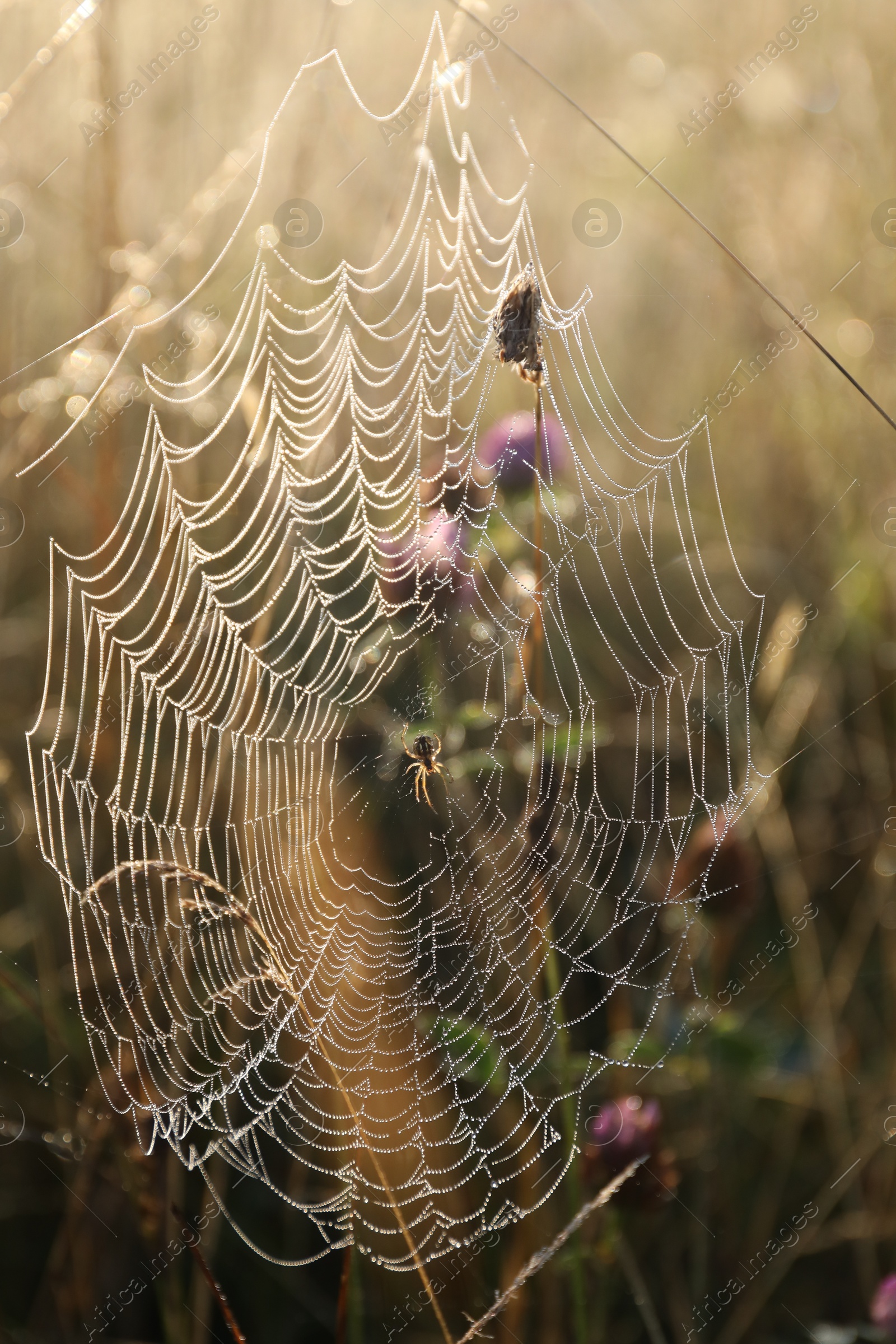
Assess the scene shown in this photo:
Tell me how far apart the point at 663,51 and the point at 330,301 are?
2032 millimetres

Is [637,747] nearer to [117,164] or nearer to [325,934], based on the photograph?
[325,934]

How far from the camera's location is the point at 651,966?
2.33m

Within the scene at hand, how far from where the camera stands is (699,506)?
11.1 ft

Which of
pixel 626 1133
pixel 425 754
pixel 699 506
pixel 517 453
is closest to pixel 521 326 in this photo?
pixel 517 453

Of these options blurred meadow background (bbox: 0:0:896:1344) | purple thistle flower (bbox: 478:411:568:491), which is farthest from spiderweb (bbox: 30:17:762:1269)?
blurred meadow background (bbox: 0:0:896:1344)

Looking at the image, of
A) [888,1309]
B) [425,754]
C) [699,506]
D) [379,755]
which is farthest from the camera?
[699,506]

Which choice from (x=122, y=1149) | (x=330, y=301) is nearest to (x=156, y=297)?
(x=330, y=301)

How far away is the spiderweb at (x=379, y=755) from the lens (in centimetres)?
205

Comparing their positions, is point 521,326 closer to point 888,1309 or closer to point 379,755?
point 379,755

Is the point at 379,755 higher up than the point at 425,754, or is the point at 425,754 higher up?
the point at 425,754

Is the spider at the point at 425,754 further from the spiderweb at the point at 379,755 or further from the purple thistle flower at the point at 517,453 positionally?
the purple thistle flower at the point at 517,453

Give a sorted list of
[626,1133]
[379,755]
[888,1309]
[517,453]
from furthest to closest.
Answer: [379,755] < [517,453] < [626,1133] < [888,1309]

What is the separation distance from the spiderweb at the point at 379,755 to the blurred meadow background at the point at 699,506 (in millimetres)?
112

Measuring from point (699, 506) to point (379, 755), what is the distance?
145cm
